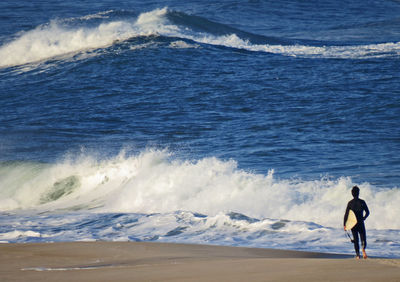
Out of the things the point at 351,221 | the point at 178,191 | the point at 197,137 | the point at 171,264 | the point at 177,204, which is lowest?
the point at 177,204

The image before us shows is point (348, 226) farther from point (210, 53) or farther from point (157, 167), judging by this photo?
point (210, 53)

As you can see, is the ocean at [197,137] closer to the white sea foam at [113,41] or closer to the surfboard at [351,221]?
the white sea foam at [113,41]

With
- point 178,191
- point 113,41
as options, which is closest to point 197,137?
point 178,191

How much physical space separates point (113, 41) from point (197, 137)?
1550 cm

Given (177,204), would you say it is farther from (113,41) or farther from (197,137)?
(113,41)

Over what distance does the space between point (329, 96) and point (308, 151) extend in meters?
5.49

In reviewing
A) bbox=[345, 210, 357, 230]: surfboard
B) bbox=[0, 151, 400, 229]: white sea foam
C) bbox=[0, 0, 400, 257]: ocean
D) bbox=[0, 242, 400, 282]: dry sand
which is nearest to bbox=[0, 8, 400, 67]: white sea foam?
bbox=[0, 0, 400, 257]: ocean

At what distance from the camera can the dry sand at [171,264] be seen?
21.9ft

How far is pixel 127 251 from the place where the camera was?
887 cm

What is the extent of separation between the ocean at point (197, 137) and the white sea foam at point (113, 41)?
0.12m

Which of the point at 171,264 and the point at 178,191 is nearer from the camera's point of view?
the point at 171,264

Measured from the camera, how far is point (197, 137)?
658 inches

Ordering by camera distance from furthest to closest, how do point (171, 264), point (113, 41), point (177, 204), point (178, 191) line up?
point (113, 41), point (178, 191), point (177, 204), point (171, 264)

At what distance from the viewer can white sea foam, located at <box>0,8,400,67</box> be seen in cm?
2853
